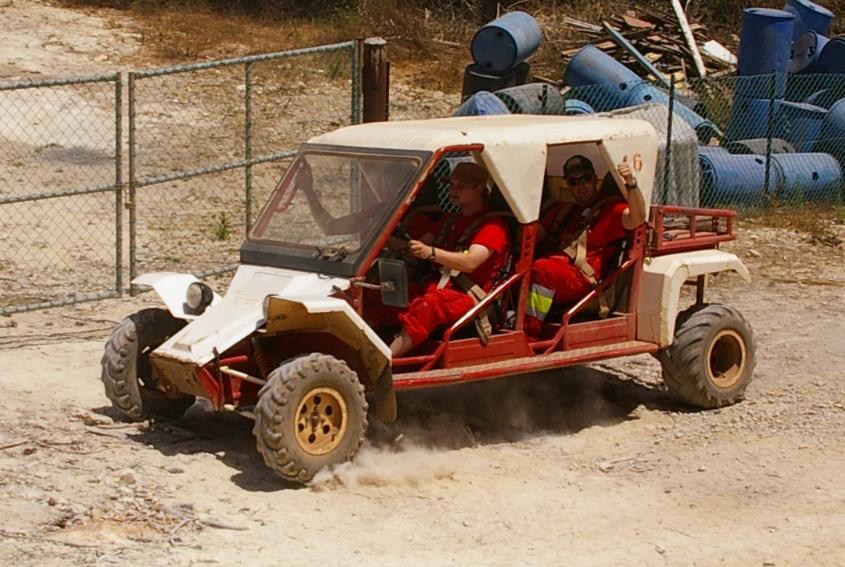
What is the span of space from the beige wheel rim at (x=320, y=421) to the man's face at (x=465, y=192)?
5.01ft

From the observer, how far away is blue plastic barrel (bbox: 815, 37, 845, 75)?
18.6 m

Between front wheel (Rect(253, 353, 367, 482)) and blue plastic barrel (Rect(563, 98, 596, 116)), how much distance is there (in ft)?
27.9

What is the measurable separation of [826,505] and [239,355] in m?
3.09

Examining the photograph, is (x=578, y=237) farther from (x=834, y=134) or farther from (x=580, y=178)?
(x=834, y=134)

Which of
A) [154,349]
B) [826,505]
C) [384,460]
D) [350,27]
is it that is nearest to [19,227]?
[154,349]

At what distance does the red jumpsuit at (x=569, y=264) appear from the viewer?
8.74m

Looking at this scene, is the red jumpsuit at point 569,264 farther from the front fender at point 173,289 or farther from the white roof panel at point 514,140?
the front fender at point 173,289

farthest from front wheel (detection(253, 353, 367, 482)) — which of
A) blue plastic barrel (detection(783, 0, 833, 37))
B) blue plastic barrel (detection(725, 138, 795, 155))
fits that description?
blue plastic barrel (detection(783, 0, 833, 37))

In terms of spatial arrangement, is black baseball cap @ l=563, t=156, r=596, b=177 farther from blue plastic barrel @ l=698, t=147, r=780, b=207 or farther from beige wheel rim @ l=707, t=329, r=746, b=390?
blue plastic barrel @ l=698, t=147, r=780, b=207

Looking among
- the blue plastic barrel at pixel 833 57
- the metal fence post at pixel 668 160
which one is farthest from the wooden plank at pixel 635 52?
the metal fence post at pixel 668 160

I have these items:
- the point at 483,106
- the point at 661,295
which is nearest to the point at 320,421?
the point at 661,295

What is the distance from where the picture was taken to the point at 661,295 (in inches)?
360

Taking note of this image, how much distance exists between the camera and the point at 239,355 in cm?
798

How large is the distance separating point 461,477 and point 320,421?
0.89 m
